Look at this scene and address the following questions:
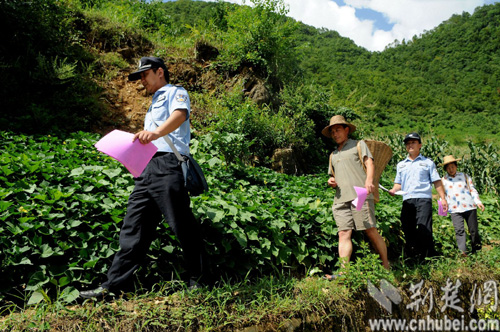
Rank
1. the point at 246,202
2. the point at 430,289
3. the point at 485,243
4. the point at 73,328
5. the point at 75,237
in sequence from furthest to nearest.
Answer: the point at 485,243 → the point at 246,202 → the point at 430,289 → the point at 75,237 → the point at 73,328

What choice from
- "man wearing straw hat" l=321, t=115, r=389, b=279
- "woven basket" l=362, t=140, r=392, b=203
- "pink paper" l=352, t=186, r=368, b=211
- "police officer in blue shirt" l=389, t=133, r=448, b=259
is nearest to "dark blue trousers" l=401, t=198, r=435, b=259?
"police officer in blue shirt" l=389, t=133, r=448, b=259

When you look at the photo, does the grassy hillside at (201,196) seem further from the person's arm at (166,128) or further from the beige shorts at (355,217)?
→ the person's arm at (166,128)

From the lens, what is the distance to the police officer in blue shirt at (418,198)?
4.52m

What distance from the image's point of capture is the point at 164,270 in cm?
314

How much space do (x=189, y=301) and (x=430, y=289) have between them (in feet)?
8.92

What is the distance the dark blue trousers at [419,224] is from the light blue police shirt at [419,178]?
90mm

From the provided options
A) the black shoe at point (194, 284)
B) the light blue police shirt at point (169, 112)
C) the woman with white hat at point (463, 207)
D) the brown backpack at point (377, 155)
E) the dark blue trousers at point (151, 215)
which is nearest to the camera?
the dark blue trousers at point (151, 215)

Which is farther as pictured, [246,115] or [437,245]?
[246,115]

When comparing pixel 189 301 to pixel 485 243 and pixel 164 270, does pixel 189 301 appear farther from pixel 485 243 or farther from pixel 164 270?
pixel 485 243

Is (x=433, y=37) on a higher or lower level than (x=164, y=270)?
higher

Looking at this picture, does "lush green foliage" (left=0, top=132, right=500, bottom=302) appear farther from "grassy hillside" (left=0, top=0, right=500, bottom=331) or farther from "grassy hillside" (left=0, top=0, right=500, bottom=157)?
"grassy hillside" (left=0, top=0, right=500, bottom=157)

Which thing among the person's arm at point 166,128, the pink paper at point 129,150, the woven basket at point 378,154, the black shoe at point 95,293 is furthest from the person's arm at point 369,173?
the black shoe at point 95,293

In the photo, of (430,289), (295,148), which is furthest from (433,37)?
(430,289)

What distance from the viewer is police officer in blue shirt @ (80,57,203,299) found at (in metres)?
2.58
